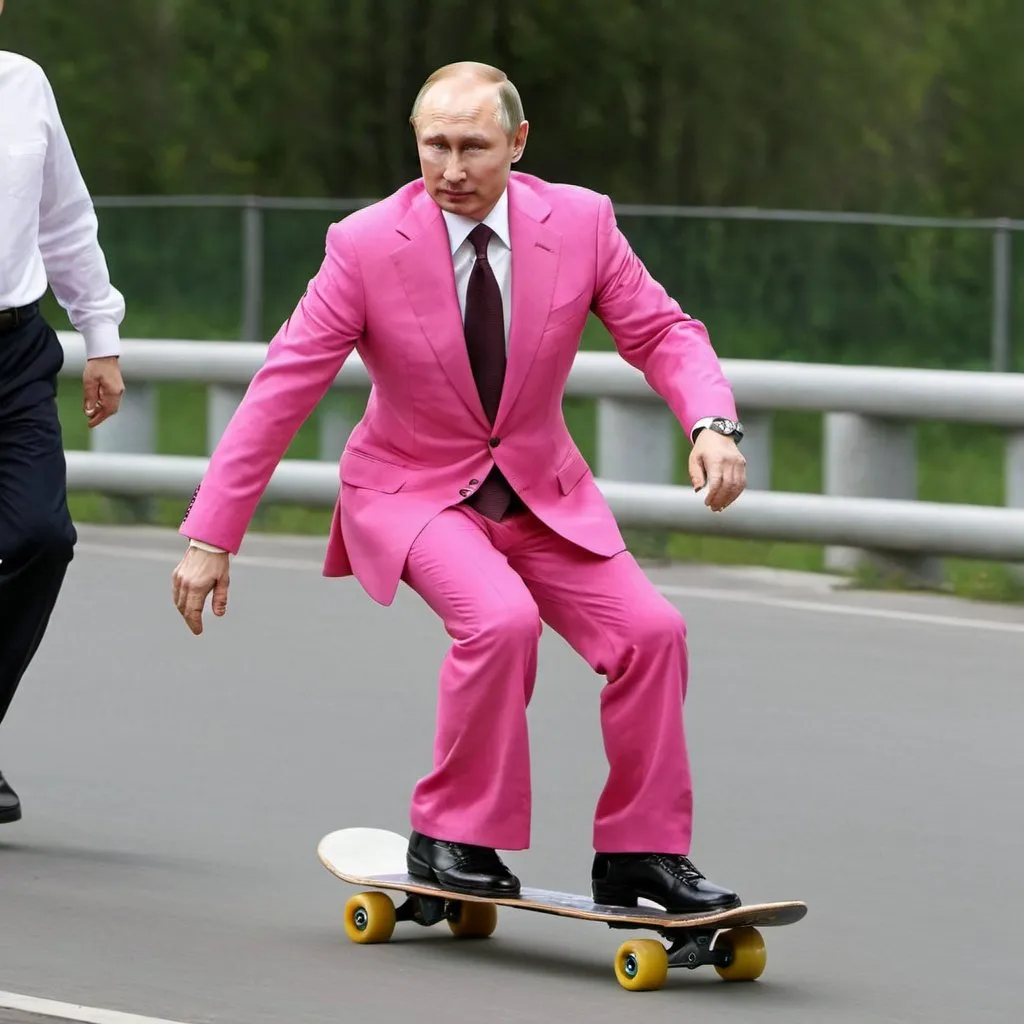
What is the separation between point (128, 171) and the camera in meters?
26.8

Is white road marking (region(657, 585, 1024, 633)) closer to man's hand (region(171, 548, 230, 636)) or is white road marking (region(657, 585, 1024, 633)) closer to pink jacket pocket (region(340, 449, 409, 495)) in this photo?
pink jacket pocket (region(340, 449, 409, 495))

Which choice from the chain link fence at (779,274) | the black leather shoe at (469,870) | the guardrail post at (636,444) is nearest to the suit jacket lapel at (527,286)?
the black leather shoe at (469,870)

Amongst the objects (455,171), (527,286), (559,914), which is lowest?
(559,914)

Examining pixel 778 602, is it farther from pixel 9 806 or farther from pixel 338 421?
pixel 9 806

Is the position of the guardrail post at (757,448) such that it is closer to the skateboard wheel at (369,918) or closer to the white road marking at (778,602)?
the white road marking at (778,602)

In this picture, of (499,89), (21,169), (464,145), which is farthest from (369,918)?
(21,169)

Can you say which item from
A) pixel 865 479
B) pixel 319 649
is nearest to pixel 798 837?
pixel 319 649

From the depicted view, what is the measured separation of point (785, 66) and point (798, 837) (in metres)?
15.8

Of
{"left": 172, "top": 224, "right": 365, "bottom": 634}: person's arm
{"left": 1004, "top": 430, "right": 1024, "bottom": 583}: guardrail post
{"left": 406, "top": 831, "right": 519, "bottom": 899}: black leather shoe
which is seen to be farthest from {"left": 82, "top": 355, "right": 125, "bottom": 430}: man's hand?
{"left": 1004, "top": 430, "right": 1024, "bottom": 583}: guardrail post

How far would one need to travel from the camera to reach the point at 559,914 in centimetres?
636

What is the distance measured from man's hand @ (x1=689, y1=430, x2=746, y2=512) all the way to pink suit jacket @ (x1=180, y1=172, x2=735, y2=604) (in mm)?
186

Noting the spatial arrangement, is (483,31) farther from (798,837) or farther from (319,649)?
(798,837)

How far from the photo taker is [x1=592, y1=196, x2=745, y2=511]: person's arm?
636 cm

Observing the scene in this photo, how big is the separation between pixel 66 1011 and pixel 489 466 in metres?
1.30
